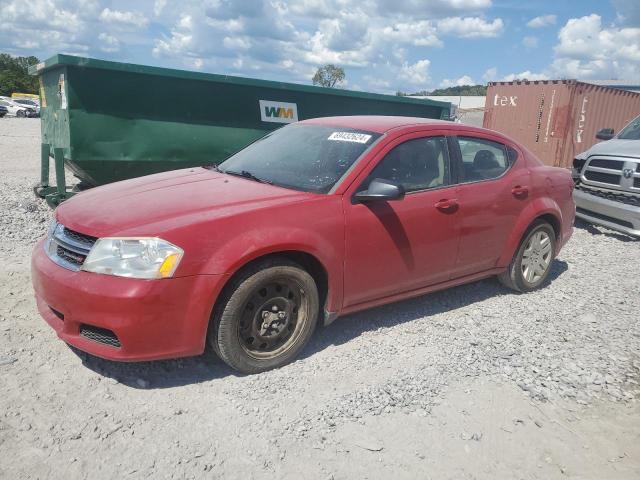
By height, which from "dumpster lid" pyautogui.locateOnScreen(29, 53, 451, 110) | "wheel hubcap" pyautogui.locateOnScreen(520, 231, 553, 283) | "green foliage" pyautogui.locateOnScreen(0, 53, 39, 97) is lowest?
"wheel hubcap" pyautogui.locateOnScreen(520, 231, 553, 283)

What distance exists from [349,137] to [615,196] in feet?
18.5

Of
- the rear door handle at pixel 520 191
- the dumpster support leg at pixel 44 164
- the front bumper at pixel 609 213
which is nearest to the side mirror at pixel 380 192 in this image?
the rear door handle at pixel 520 191

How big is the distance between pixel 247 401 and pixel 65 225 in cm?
158

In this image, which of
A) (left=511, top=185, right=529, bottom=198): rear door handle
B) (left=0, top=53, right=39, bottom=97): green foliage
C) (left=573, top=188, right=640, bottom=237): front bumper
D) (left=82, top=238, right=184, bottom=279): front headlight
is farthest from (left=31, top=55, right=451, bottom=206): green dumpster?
(left=0, top=53, right=39, bottom=97): green foliage

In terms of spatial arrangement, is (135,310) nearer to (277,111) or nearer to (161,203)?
(161,203)

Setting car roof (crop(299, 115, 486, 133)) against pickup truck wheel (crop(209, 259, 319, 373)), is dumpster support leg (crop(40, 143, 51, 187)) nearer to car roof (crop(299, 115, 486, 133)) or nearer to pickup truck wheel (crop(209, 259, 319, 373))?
car roof (crop(299, 115, 486, 133))

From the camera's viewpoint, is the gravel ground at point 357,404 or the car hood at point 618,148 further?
the car hood at point 618,148

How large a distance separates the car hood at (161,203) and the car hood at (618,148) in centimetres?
633

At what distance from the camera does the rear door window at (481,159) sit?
15.0 ft

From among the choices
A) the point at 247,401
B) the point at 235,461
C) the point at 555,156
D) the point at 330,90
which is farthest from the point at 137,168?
the point at 555,156

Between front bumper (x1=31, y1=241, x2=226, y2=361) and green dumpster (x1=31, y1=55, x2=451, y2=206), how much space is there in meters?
3.58

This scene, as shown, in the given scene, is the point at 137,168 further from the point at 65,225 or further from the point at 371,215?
the point at 371,215

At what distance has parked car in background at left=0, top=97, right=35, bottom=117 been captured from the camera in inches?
1676

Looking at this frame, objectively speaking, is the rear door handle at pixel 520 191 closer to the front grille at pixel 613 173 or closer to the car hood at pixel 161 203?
the car hood at pixel 161 203
